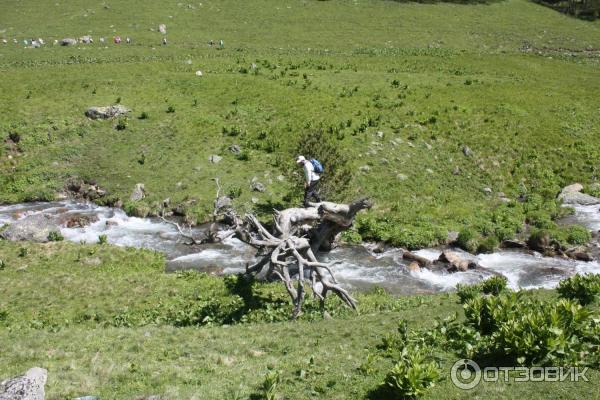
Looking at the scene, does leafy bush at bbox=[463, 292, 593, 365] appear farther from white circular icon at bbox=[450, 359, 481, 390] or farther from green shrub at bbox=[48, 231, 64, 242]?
green shrub at bbox=[48, 231, 64, 242]

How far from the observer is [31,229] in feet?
95.2

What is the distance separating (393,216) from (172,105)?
23.6m

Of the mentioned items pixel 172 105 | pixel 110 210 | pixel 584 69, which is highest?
pixel 584 69

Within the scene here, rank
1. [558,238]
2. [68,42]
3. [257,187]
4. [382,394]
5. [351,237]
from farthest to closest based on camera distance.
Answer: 1. [68,42]
2. [257,187]
3. [351,237]
4. [558,238]
5. [382,394]

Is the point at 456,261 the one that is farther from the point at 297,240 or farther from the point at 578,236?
the point at 297,240

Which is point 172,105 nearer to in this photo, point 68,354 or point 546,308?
point 68,354

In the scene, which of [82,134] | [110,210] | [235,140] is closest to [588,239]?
[235,140]

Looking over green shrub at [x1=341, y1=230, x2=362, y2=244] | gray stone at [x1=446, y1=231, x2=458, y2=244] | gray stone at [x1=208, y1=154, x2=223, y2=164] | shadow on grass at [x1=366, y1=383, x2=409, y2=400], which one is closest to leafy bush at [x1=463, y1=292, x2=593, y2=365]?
shadow on grass at [x1=366, y1=383, x2=409, y2=400]

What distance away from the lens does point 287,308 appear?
805 inches

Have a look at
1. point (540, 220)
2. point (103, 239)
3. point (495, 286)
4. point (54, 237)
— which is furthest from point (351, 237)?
point (54, 237)

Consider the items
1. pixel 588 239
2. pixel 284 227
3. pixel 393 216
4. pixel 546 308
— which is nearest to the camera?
pixel 546 308

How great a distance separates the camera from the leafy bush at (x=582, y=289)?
1695 centimetres

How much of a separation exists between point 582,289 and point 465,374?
7864 millimetres

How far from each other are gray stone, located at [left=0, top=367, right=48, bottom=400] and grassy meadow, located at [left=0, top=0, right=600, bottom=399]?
0.58 meters
